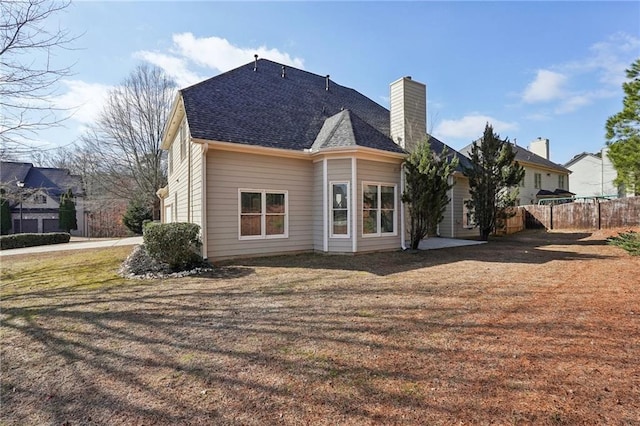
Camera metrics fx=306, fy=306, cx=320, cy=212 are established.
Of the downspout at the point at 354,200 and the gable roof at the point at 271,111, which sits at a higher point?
the gable roof at the point at 271,111

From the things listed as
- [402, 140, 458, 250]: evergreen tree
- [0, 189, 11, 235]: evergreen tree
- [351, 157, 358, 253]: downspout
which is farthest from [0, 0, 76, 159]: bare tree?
[0, 189, 11, 235]: evergreen tree

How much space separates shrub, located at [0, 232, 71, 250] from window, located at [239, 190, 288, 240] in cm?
1673

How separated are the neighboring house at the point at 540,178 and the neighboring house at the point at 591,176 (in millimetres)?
4293

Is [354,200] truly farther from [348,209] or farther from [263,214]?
[263,214]

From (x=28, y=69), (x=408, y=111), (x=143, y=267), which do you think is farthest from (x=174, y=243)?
(x=408, y=111)

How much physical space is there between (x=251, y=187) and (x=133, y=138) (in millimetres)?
18874

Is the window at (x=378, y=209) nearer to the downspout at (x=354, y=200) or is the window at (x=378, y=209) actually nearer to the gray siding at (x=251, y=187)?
the downspout at (x=354, y=200)

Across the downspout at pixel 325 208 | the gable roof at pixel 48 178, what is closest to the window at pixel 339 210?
the downspout at pixel 325 208

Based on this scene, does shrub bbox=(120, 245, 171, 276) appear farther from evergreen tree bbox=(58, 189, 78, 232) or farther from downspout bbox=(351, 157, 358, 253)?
evergreen tree bbox=(58, 189, 78, 232)

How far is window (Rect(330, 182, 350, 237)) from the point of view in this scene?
31.5 feet

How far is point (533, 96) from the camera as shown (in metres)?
19.9

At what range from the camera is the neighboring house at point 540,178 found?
2523cm

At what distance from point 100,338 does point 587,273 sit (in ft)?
29.9

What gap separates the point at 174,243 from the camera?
756 cm
